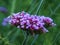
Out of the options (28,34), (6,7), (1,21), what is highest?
(6,7)

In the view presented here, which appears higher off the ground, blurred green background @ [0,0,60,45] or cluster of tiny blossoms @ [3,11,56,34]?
blurred green background @ [0,0,60,45]

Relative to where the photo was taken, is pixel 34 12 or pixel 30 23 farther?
pixel 34 12

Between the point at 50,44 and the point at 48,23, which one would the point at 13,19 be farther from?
the point at 50,44

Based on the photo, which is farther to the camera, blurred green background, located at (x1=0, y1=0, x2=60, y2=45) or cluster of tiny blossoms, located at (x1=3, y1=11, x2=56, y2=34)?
blurred green background, located at (x1=0, y1=0, x2=60, y2=45)

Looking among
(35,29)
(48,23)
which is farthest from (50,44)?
(35,29)

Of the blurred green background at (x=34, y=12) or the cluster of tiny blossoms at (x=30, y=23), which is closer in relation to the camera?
the cluster of tiny blossoms at (x=30, y=23)

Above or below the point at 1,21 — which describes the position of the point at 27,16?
below

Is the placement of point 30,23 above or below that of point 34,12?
below

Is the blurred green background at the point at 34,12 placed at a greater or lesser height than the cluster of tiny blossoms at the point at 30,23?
greater
